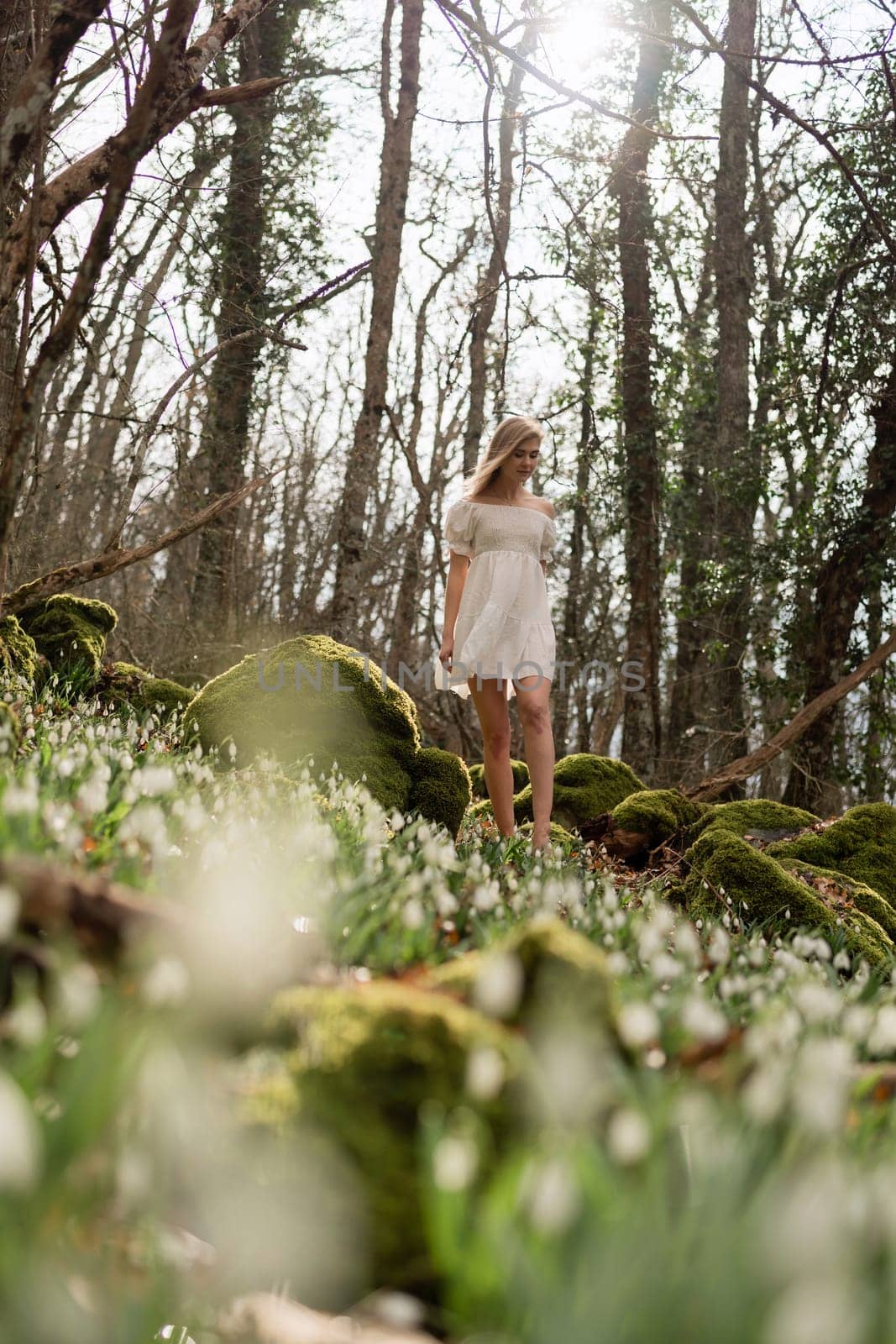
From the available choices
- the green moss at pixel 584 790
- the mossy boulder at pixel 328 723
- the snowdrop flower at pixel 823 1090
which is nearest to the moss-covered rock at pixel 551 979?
the snowdrop flower at pixel 823 1090

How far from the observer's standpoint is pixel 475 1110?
150 cm

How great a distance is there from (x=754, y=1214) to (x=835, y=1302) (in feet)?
0.73

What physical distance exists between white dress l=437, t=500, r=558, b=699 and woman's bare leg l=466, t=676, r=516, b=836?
0.10 m

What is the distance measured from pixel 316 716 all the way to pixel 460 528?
5.63ft

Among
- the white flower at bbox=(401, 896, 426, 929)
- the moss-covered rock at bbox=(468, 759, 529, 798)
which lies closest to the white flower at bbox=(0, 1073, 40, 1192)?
the white flower at bbox=(401, 896, 426, 929)

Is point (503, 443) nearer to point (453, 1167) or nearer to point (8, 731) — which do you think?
point (8, 731)

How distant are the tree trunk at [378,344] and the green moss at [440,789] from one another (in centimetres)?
201

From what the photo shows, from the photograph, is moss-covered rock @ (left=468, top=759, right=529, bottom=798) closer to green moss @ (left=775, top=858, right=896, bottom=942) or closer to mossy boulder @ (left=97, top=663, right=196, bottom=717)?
mossy boulder @ (left=97, top=663, right=196, bottom=717)

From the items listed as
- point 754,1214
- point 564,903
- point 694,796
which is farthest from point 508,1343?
point 694,796

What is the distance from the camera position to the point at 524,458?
7.14m

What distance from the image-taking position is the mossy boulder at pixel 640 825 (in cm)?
783

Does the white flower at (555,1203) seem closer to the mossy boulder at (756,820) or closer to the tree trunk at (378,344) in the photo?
the mossy boulder at (756,820)

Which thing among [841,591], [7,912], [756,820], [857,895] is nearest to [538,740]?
[857,895]

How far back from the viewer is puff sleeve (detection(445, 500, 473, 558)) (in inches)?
287
